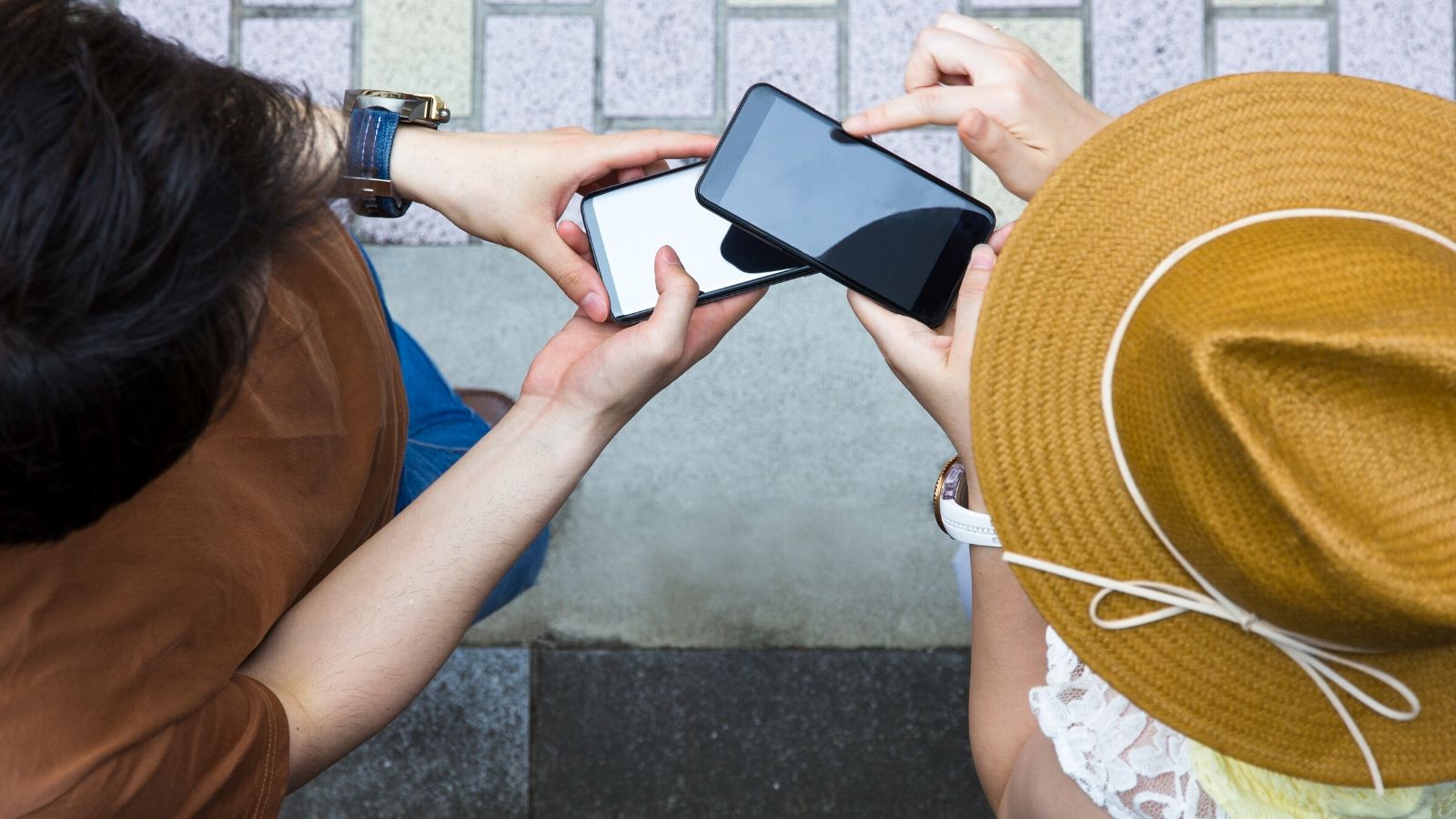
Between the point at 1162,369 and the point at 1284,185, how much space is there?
0.24 metres

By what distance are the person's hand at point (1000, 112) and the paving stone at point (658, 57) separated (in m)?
1.06

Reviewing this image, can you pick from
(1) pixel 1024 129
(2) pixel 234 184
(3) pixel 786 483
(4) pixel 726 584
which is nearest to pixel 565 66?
(3) pixel 786 483

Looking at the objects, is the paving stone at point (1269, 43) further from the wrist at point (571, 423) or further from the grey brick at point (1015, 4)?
the wrist at point (571, 423)

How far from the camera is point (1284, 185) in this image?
0.94 metres

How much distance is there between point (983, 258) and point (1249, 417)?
1.63ft

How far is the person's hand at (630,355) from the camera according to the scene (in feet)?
4.17

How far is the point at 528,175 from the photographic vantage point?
141cm

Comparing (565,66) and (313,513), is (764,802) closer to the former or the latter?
(313,513)

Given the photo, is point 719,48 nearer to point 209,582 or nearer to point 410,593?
point 410,593

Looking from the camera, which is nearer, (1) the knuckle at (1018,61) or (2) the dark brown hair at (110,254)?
(2) the dark brown hair at (110,254)

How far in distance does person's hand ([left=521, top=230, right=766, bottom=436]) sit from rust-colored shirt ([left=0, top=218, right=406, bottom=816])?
0.75ft

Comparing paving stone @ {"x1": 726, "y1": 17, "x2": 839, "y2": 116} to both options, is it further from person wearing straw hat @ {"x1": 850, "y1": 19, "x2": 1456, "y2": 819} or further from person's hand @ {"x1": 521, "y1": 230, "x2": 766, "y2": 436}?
person wearing straw hat @ {"x1": 850, "y1": 19, "x2": 1456, "y2": 819}

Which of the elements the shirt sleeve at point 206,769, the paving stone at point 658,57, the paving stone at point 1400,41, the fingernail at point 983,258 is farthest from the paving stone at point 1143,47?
the shirt sleeve at point 206,769

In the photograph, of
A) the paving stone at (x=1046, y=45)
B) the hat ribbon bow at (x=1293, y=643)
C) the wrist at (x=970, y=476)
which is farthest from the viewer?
the paving stone at (x=1046, y=45)
